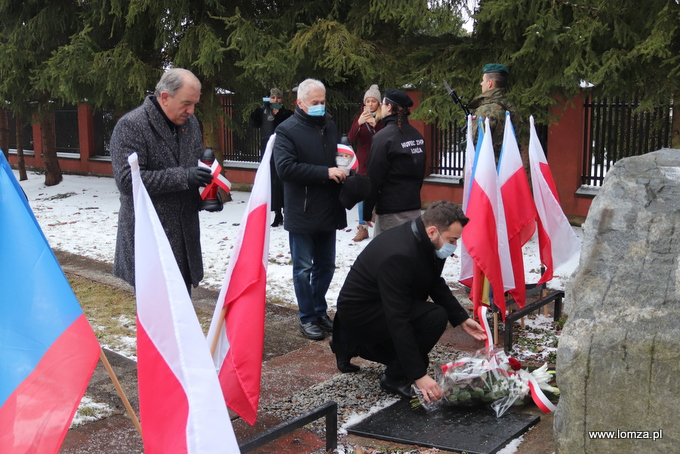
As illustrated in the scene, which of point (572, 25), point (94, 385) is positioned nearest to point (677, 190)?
point (94, 385)

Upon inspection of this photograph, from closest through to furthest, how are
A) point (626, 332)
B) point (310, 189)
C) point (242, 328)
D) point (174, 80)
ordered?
1. point (626, 332)
2. point (242, 328)
3. point (174, 80)
4. point (310, 189)

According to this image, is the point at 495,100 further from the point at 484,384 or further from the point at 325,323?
the point at 484,384

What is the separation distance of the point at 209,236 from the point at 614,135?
575 centimetres

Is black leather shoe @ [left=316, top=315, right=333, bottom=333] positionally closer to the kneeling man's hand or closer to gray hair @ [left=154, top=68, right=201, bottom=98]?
the kneeling man's hand

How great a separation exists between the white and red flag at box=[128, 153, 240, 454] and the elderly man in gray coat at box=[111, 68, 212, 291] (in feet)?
3.22

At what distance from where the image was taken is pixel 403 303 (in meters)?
4.01

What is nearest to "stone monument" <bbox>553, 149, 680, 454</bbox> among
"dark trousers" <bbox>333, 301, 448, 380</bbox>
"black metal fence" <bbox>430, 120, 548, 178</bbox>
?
"dark trousers" <bbox>333, 301, 448, 380</bbox>

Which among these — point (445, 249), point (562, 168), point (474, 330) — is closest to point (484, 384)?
point (474, 330)

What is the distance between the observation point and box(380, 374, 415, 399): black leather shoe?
4.32 m

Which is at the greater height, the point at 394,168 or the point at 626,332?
the point at 394,168

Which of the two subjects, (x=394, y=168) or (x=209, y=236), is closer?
(x=394, y=168)

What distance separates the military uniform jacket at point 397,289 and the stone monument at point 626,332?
0.92 metres

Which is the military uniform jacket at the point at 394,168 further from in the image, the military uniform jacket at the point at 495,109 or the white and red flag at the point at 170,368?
the white and red flag at the point at 170,368

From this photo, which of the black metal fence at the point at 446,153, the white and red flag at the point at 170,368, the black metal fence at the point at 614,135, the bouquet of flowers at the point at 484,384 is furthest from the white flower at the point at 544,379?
the black metal fence at the point at 446,153
